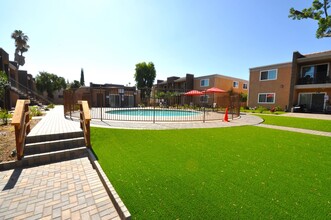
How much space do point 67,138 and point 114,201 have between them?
4353 millimetres

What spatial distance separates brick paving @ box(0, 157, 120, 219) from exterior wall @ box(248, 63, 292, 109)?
2401 cm

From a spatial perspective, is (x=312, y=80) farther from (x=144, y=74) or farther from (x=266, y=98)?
(x=144, y=74)

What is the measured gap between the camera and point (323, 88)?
1906cm

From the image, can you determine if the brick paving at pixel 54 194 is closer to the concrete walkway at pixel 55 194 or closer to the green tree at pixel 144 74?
the concrete walkway at pixel 55 194

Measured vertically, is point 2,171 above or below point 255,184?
below

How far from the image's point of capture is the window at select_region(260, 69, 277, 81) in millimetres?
22281

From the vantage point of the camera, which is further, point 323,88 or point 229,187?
point 323,88

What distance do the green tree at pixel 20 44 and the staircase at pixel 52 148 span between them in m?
41.7

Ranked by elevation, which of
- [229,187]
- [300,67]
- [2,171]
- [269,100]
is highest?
[300,67]

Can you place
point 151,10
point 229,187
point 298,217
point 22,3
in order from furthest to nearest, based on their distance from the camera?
1. point 151,10
2. point 22,3
3. point 229,187
4. point 298,217

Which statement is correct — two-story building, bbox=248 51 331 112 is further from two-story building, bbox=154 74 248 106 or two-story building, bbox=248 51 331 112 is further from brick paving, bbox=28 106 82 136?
brick paving, bbox=28 106 82 136

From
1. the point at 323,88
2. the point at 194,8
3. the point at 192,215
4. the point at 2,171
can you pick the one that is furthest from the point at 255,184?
the point at 323,88

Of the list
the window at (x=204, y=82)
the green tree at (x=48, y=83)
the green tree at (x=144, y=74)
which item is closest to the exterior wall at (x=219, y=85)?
the window at (x=204, y=82)

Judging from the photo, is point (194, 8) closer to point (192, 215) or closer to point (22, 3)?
point (22, 3)
